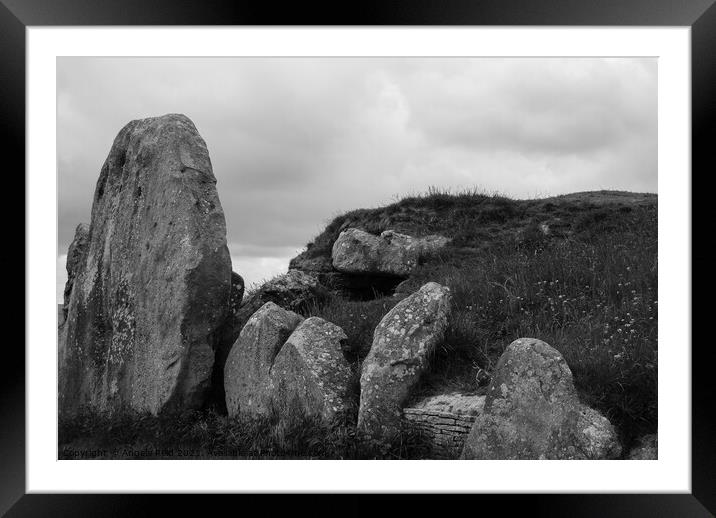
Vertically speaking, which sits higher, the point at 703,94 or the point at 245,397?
the point at 703,94

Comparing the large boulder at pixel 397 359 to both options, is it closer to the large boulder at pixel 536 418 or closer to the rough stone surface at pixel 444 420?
the rough stone surface at pixel 444 420

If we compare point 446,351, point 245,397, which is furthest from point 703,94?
point 245,397

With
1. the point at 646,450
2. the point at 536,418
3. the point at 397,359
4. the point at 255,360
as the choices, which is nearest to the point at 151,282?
the point at 255,360

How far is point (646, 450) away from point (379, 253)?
883 cm

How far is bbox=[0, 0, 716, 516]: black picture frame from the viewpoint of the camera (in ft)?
21.6

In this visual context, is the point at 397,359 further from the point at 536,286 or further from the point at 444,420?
the point at 536,286

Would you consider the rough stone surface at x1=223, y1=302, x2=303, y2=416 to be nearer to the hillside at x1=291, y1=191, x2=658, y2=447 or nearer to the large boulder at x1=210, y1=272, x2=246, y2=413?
the large boulder at x1=210, y1=272, x2=246, y2=413

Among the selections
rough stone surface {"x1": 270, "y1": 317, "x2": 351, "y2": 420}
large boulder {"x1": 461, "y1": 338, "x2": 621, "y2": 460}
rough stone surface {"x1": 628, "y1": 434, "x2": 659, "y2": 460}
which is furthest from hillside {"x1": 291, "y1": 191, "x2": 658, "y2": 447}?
rough stone surface {"x1": 270, "y1": 317, "x2": 351, "y2": 420}

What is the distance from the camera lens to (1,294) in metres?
6.86

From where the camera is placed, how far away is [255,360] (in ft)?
30.3

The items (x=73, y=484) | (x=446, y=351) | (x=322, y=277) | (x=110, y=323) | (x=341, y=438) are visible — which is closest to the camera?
(x=73, y=484)

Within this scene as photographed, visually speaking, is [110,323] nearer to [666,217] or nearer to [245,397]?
[245,397]

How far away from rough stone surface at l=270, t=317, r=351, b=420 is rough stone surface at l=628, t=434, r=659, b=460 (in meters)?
3.48
